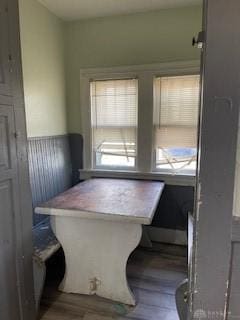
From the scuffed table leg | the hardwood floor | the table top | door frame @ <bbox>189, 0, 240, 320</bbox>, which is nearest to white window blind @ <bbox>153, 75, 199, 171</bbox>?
the table top

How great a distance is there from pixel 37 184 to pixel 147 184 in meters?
1.13

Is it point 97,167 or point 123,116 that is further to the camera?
point 97,167

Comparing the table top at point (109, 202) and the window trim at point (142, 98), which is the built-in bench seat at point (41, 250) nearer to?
the table top at point (109, 202)

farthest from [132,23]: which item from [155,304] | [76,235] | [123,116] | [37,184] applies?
[155,304]

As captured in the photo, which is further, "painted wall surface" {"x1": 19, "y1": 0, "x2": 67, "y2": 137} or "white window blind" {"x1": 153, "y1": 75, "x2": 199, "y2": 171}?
"white window blind" {"x1": 153, "y1": 75, "x2": 199, "y2": 171}

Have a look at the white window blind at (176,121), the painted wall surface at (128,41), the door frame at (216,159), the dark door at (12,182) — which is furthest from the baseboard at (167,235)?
the door frame at (216,159)

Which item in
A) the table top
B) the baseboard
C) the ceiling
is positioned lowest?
the baseboard

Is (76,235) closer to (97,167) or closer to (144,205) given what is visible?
(144,205)

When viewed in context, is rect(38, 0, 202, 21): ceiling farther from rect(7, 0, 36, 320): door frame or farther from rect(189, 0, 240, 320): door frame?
rect(189, 0, 240, 320): door frame

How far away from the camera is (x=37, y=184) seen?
93.4 inches

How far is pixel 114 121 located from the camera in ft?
9.46

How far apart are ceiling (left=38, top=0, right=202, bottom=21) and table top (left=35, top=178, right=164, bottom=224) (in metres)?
1.86

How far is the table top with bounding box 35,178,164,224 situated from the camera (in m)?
1.68

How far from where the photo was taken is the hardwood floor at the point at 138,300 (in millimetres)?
1781
